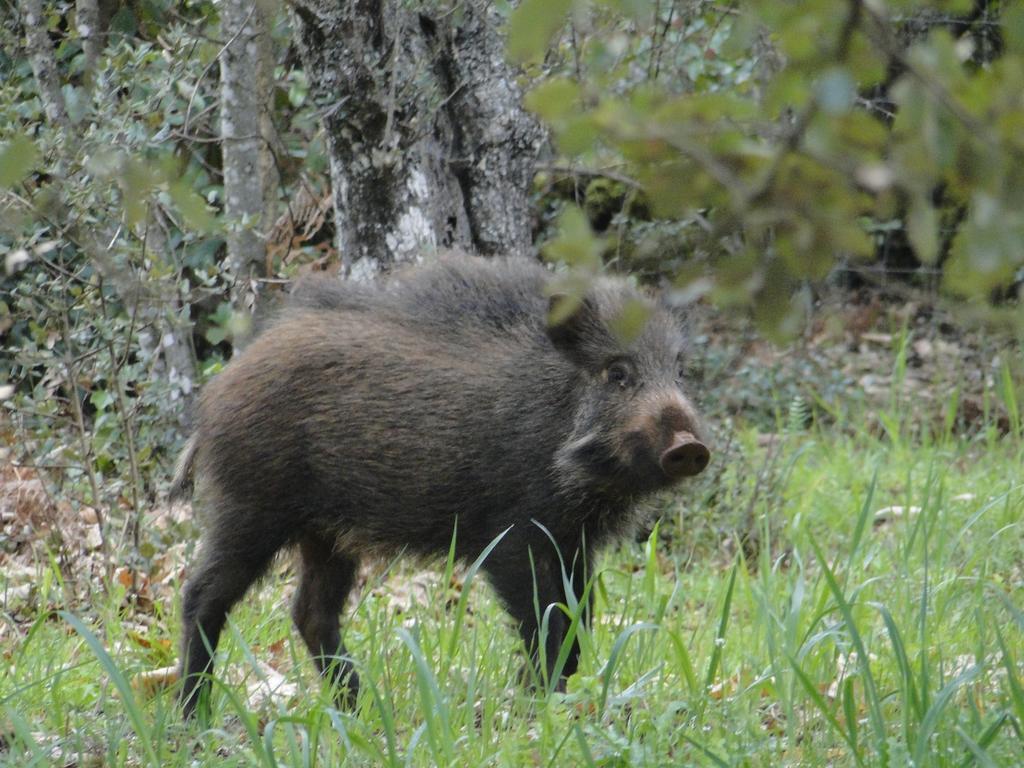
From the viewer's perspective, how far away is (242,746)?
3195 millimetres

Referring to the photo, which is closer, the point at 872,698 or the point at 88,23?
the point at 872,698

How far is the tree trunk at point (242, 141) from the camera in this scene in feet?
16.5

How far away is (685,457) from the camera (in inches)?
152

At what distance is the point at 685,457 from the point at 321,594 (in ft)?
4.45

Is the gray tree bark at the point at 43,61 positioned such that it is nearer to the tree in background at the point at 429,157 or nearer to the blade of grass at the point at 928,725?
the tree in background at the point at 429,157

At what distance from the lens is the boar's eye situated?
4176mm

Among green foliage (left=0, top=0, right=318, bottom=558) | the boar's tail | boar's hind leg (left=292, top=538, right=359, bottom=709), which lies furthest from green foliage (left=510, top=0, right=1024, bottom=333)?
Result: boar's hind leg (left=292, top=538, right=359, bottom=709)

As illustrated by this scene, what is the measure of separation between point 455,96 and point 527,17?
12.7 feet

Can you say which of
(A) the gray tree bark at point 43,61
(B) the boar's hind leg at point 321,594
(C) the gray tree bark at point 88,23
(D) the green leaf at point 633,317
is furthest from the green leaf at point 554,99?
(C) the gray tree bark at point 88,23

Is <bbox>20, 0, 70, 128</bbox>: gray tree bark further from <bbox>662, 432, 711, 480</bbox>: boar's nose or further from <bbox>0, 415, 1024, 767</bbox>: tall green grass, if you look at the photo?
<bbox>662, 432, 711, 480</bbox>: boar's nose

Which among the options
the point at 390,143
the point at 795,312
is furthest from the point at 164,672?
the point at 795,312

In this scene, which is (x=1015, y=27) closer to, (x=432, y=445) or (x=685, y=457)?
(x=685, y=457)

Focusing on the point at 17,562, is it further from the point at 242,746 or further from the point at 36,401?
the point at 242,746

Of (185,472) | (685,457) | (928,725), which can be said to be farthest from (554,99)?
(185,472)
